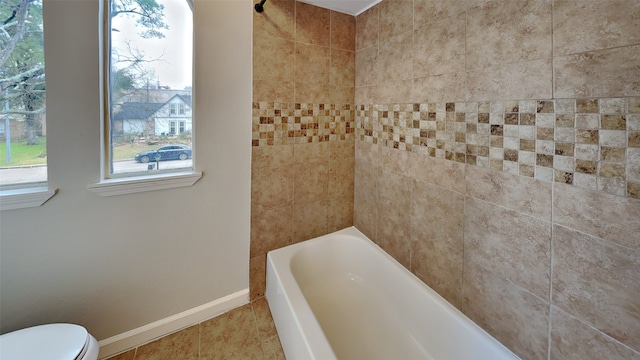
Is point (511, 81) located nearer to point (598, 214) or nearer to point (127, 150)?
point (598, 214)

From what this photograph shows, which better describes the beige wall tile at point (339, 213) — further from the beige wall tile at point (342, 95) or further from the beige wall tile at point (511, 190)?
the beige wall tile at point (511, 190)

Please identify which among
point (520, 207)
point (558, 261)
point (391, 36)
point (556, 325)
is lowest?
point (556, 325)

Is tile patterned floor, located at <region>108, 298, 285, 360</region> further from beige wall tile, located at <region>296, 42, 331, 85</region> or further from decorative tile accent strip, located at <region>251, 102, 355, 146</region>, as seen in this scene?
beige wall tile, located at <region>296, 42, 331, 85</region>

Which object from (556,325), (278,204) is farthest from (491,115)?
(278,204)

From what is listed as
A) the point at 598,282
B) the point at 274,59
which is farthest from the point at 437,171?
the point at 274,59

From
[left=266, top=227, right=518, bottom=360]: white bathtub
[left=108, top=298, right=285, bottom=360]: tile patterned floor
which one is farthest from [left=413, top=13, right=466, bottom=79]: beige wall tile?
[left=108, top=298, right=285, bottom=360]: tile patterned floor

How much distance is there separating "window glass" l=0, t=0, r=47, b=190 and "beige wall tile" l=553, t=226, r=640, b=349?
2334mm

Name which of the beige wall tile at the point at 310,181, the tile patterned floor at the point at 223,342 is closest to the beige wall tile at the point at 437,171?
the beige wall tile at the point at 310,181

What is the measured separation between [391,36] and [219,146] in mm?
1369

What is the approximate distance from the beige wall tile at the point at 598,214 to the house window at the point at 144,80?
6.27 ft

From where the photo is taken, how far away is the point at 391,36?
1.66 metres

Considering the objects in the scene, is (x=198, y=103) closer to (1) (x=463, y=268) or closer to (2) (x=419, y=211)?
(2) (x=419, y=211)

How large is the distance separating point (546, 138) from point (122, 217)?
2.09 metres

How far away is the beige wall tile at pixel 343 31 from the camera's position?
192 centimetres
